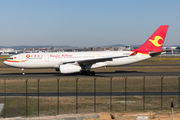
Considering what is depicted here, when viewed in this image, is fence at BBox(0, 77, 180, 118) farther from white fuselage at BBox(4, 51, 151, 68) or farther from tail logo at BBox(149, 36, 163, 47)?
tail logo at BBox(149, 36, 163, 47)

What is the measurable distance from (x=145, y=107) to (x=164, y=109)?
1.53m

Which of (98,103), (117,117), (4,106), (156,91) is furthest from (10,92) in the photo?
(156,91)

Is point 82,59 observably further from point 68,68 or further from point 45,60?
point 45,60

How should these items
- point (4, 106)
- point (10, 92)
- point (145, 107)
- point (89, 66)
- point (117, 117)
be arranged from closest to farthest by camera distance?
point (117, 117) → point (4, 106) → point (145, 107) → point (10, 92) → point (89, 66)

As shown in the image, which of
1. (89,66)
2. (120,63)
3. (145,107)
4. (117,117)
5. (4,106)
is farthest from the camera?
(120,63)

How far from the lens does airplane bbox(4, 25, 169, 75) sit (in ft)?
132

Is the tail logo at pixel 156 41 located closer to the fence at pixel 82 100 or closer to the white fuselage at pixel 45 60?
the white fuselage at pixel 45 60

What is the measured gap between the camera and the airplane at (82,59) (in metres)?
40.3

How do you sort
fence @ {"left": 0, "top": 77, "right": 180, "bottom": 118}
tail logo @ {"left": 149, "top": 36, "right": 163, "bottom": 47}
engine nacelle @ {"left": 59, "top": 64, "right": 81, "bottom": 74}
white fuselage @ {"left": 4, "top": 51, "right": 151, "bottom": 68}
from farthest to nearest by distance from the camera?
tail logo @ {"left": 149, "top": 36, "right": 163, "bottom": 47}
white fuselage @ {"left": 4, "top": 51, "right": 151, "bottom": 68}
engine nacelle @ {"left": 59, "top": 64, "right": 81, "bottom": 74}
fence @ {"left": 0, "top": 77, "right": 180, "bottom": 118}

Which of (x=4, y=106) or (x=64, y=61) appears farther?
(x=64, y=61)

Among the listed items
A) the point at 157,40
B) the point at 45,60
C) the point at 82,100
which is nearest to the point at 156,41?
the point at 157,40

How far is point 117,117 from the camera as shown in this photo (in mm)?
17297

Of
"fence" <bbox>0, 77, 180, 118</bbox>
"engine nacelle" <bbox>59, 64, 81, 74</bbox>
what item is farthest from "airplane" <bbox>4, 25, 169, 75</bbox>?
"fence" <bbox>0, 77, 180, 118</bbox>

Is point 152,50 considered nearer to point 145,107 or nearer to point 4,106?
point 145,107
